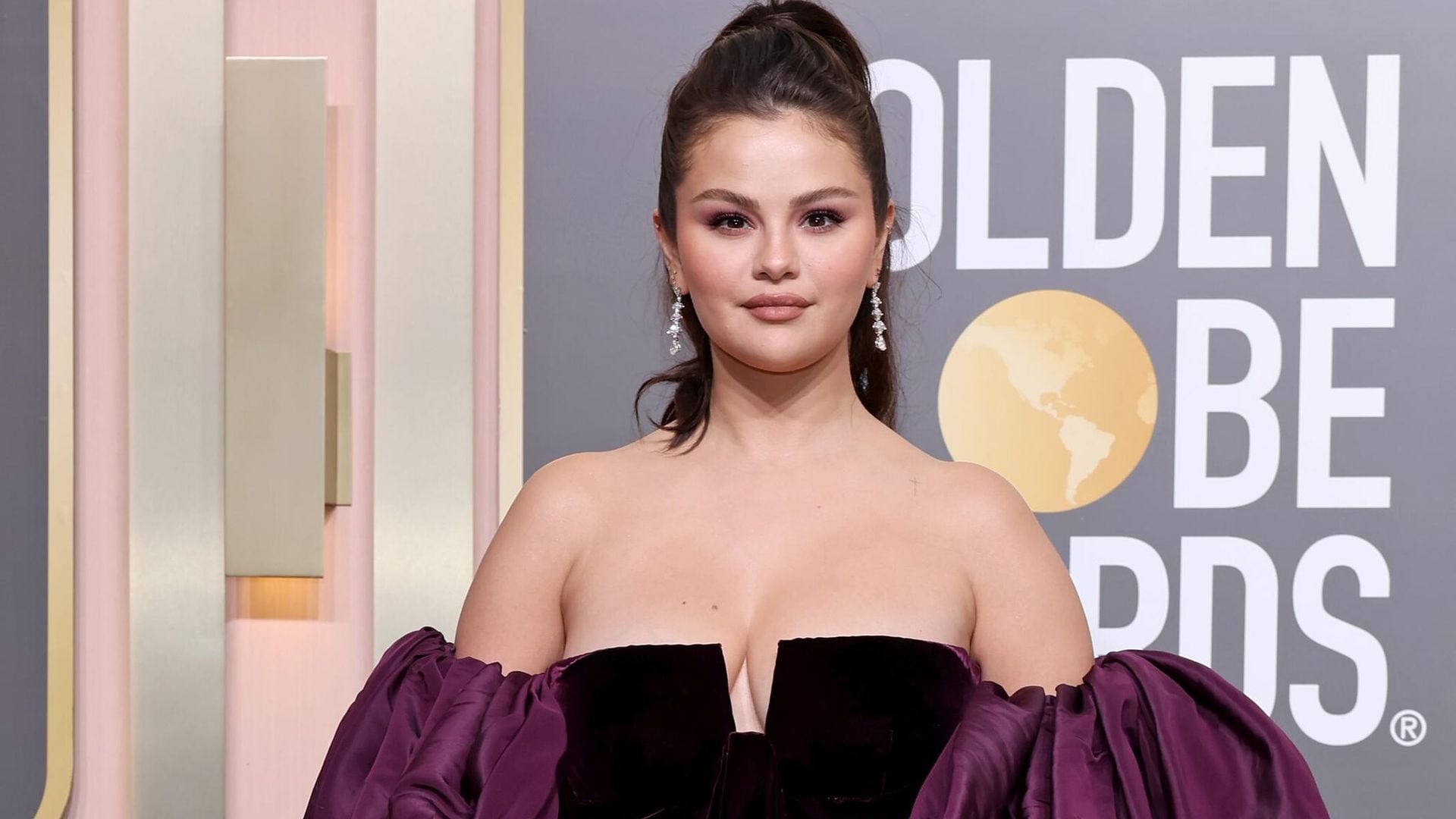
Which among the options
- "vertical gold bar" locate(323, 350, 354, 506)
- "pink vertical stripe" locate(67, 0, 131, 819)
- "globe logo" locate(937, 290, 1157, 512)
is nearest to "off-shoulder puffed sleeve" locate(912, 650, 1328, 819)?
"globe logo" locate(937, 290, 1157, 512)

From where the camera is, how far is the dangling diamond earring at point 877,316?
1416 mm

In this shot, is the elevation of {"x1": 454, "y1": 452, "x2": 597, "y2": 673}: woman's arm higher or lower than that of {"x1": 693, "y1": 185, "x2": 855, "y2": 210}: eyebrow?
lower

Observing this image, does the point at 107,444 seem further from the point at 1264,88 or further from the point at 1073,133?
the point at 1264,88

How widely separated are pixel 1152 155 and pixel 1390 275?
0.34 meters

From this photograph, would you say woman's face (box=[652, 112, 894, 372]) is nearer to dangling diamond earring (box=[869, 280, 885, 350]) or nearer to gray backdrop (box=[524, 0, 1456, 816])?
dangling diamond earring (box=[869, 280, 885, 350])

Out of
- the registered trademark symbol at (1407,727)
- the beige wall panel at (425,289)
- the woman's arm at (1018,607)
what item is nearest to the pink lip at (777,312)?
the woman's arm at (1018,607)

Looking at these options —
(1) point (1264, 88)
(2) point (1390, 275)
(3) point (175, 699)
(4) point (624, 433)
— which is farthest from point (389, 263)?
(2) point (1390, 275)

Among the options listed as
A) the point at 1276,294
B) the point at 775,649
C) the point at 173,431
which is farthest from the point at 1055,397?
the point at 173,431

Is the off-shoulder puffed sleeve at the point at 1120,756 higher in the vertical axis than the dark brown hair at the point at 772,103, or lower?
lower

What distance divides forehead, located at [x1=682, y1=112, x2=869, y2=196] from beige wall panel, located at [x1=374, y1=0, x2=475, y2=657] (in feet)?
2.25

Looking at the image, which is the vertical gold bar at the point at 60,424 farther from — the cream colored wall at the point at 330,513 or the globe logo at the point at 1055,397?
the globe logo at the point at 1055,397

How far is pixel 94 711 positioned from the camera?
2.00 metres

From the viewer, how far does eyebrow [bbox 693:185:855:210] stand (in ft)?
4.25

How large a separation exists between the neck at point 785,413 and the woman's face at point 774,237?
43mm
